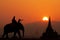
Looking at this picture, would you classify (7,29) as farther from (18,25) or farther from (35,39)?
(35,39)

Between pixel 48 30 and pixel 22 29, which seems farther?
pixel 48 30

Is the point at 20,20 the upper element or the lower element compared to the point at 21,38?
upper

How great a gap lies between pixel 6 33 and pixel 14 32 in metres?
0.62

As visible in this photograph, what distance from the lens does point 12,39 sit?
1625 cm

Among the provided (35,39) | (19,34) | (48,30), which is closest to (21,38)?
(19,34)

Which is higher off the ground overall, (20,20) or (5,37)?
(20,20)

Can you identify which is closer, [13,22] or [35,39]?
[13,22]

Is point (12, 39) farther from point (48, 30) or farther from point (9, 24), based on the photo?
point (48, 30)

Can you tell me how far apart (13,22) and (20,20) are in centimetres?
49

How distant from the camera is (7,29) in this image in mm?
17094

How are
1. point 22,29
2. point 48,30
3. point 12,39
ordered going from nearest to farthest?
point 12,39 → point 22,29 → point 48,30

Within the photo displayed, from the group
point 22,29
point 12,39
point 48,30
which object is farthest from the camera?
point 48,30

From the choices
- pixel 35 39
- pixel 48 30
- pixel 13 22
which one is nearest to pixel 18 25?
pixel 13 22

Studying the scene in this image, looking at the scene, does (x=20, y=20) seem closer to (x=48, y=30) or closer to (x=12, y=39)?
(x=12, y=39)
